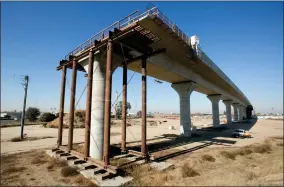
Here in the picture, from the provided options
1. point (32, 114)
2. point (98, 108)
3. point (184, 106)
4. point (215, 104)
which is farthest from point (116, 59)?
point (32, 114)

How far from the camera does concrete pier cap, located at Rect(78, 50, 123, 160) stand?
18.0 meters

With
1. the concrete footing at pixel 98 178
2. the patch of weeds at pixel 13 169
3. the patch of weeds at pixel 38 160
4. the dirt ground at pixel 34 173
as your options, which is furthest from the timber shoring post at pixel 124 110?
the patch of weeds at pixel 13 169

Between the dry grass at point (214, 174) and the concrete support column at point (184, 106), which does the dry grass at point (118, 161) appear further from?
the concrete support column at point (184, 106)

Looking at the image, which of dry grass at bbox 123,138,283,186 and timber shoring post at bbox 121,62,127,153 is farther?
timber shoring post at bbox 121,62,127,153

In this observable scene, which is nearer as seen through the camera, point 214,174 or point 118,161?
point 214,174

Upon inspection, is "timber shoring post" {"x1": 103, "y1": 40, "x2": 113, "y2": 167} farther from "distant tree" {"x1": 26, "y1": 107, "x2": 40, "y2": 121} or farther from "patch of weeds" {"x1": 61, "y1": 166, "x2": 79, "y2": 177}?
"distant tree" {"x1": 26, "y1": 107, "x2": 40, "y2": 121}

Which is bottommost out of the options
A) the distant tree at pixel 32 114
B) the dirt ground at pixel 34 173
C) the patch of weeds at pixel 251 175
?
the dirt ground at pixel 34 173

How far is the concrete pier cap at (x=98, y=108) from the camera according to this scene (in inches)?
707

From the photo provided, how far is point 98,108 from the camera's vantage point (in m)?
18.3

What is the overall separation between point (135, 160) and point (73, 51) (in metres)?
14.1

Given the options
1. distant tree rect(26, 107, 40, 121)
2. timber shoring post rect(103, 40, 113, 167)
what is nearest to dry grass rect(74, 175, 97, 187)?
timber shoring post rect(103, 40, 113, 167)

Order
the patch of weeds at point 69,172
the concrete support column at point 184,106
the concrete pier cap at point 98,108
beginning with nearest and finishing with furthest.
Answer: the patch of weeds at point 69,172, the concrete pier cap at point 98,108, the concrete support column at point 184,106

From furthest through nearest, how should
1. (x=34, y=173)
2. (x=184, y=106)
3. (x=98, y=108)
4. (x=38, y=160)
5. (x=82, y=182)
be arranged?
1. (x=184, y=106)
2. (x=98, y=108)
3. (x=38, y=160)
4. (x=34, y=173)
5. (x=82, y=182)

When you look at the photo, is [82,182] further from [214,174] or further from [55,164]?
[214,174]
